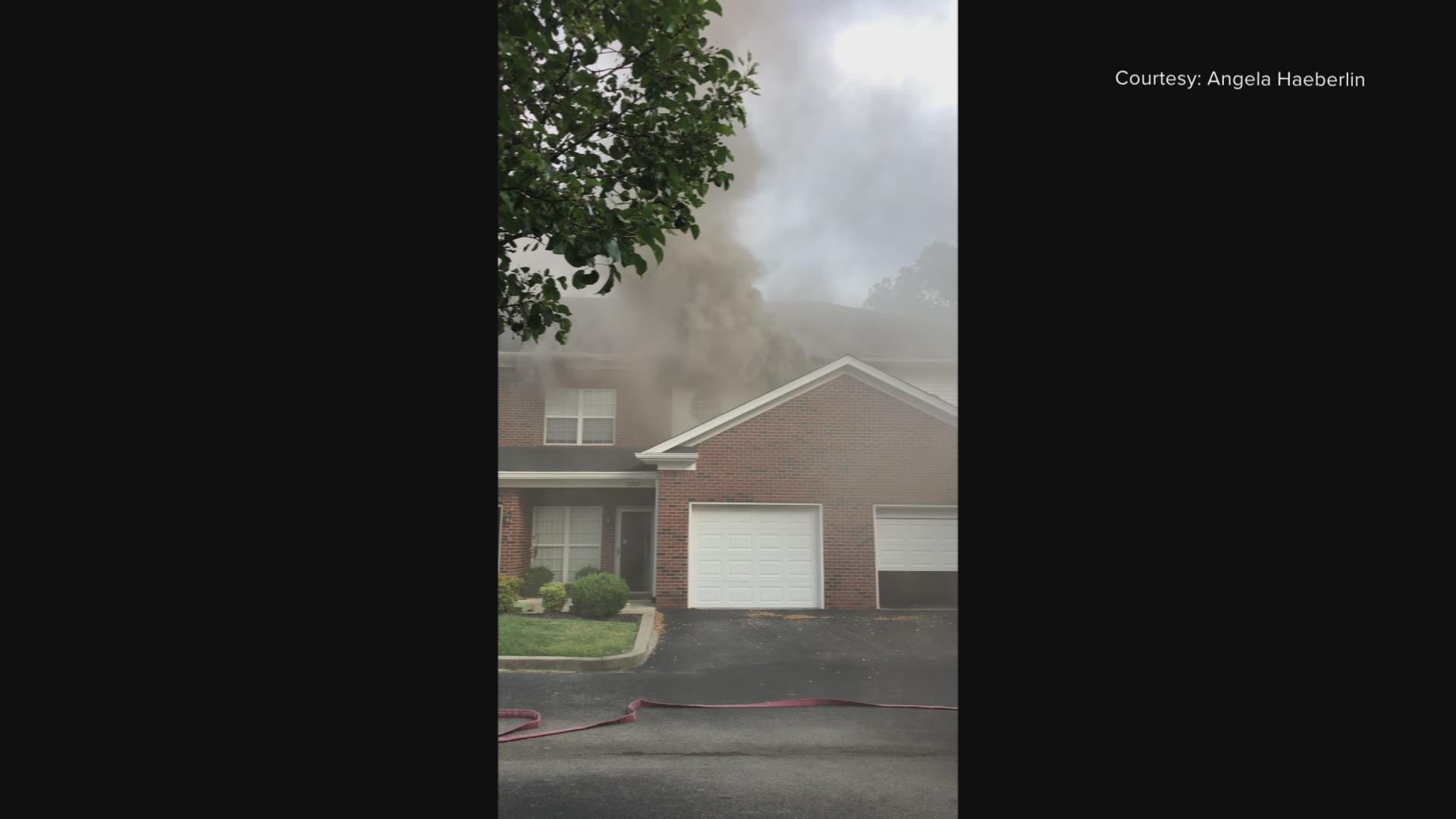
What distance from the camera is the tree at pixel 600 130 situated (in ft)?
7.64

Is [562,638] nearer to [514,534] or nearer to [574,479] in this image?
[514,534]

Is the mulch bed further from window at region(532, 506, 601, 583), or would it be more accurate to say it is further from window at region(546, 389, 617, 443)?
window at region(546, 389, 617, 443)

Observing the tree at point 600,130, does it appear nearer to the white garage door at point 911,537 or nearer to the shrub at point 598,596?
the shrub at point 598,596

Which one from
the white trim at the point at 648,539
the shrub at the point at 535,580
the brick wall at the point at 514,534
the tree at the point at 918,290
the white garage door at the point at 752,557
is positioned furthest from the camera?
the tree at the point at 918,290

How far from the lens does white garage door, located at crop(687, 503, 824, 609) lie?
7770 millimetres

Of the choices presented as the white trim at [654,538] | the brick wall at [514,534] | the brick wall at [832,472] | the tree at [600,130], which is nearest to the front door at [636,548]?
the white trim at [654,538]

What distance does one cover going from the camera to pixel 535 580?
8273mm

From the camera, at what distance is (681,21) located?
2.44 meters

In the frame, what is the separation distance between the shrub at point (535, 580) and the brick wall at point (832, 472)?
1.20 metres

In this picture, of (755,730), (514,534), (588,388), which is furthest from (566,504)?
(755,730)

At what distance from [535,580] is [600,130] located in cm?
627
